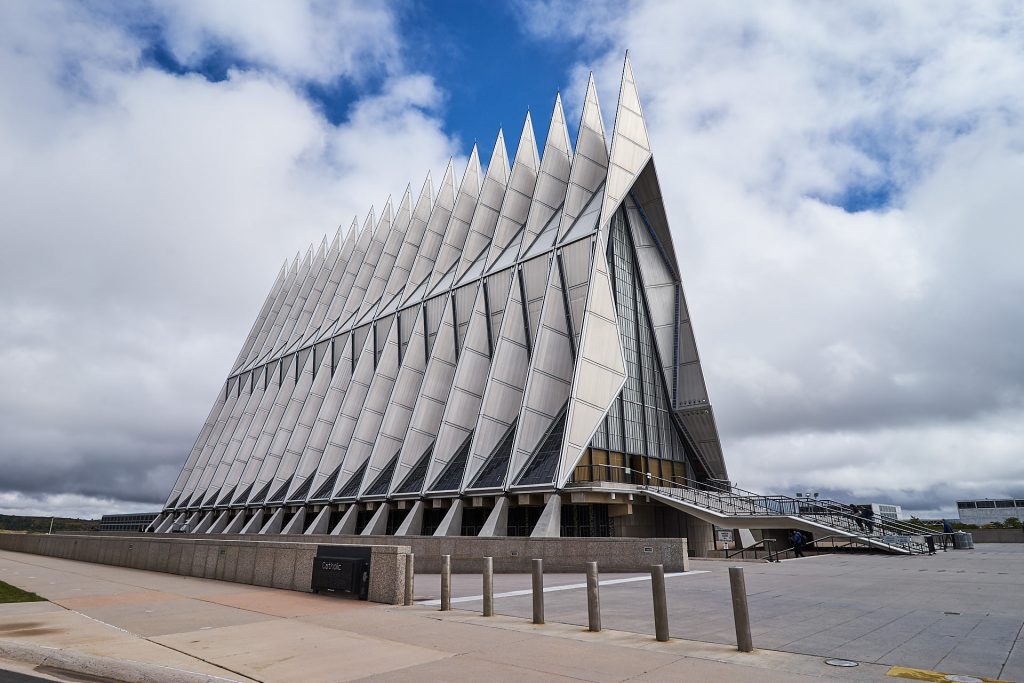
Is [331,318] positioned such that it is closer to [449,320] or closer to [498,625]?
[449,320]

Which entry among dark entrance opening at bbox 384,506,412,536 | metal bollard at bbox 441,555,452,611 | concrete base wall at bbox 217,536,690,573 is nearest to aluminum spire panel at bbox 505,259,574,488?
concrete base wall at bbox 217,536,690,573

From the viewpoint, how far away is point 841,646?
275 inches

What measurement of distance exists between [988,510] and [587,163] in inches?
2440

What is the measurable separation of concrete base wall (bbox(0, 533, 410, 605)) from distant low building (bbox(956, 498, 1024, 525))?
69.2 meters

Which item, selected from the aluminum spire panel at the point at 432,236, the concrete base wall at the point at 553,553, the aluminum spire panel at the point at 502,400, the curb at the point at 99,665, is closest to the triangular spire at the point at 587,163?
the aluminum spire panel at the point at 502,400

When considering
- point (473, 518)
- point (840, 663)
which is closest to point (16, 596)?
point (840, 663)

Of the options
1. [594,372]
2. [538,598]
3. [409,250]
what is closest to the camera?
[538,598]

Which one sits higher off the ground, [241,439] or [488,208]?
[488,208]

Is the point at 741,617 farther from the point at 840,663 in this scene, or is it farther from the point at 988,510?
the point at 988,510

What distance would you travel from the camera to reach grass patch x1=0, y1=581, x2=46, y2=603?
1175 centimetres

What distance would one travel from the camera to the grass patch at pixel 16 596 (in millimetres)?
11748

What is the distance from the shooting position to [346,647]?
7.37m

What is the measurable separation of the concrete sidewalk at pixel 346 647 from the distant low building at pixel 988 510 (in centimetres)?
7208

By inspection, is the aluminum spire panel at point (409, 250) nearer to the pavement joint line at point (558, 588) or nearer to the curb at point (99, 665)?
the pavement joint line at point (558, 588)
